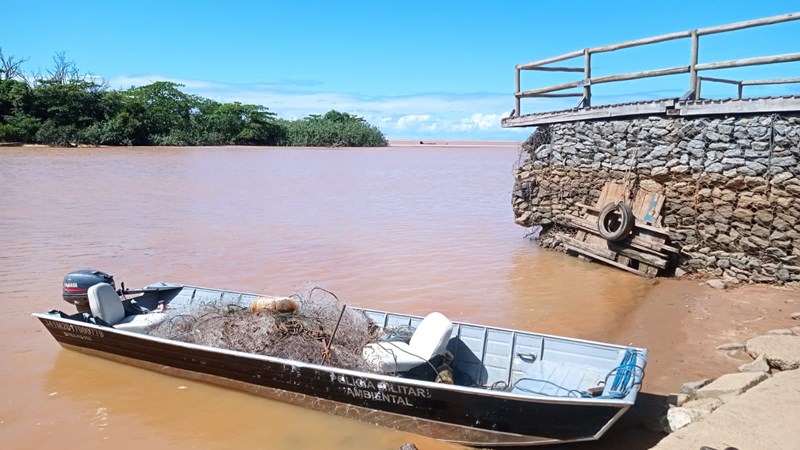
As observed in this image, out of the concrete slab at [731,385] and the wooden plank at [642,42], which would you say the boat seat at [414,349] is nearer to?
the concrete slab at [731,385]

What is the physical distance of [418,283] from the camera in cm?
1138

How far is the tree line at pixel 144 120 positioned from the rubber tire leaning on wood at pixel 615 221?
4010 centimetres

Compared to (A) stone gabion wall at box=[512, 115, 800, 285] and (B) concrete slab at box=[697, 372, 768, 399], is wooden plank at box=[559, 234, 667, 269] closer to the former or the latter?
(A) stone gabion wall at box=[512, 115, 800, 285]

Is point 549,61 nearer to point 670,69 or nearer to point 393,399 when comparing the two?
point 670,69

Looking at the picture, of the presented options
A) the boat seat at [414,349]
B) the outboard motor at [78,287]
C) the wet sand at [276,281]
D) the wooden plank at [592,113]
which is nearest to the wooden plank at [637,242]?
the wet sand at [276,281]

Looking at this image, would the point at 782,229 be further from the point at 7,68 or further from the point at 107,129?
the point at 7,68

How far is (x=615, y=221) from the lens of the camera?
11734 mm

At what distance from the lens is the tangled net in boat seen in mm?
6391

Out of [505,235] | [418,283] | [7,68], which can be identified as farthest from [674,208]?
[7,68]

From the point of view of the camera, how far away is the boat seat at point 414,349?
6.02m

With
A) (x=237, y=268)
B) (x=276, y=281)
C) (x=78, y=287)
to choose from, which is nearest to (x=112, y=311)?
(x=78, y=287)

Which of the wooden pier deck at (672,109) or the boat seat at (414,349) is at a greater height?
the wooden pier deck at (672,109)

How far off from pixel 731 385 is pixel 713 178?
17.5 ft

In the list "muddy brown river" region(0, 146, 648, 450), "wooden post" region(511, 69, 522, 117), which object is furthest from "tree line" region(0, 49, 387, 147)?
"wooden post" region(511, 69, 522, 117)
